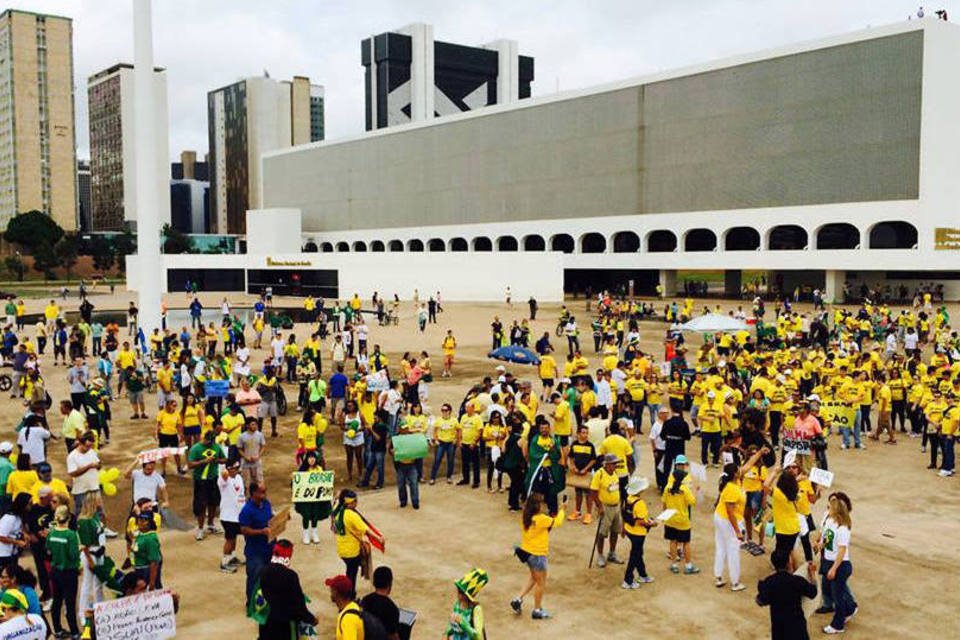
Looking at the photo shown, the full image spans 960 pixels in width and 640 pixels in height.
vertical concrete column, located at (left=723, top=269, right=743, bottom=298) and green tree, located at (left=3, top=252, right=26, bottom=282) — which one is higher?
green tree, located at (left=3, top=252, right=26, bottom=282)

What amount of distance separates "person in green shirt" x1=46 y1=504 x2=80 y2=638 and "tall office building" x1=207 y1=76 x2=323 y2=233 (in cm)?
17380

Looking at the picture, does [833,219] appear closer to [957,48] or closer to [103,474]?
[957,48]

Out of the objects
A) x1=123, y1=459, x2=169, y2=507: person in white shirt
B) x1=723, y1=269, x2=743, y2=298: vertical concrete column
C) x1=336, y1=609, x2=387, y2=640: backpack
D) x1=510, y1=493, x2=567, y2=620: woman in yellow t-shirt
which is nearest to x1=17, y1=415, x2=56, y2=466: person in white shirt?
x1=123, y1=459, x2=169, y2=507: person in white shirt

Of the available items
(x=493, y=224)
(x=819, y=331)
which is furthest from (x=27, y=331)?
(x=493, y=224)

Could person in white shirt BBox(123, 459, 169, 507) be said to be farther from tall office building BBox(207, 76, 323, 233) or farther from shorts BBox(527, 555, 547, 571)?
tall office building BBox(207, 76, 323, 233)

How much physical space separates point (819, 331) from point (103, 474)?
84.3 ft

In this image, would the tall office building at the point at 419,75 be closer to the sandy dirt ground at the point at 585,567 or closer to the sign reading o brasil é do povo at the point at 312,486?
the sandy dirt ground at the point at 585,567

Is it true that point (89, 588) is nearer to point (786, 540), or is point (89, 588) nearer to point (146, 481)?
point (146, 481)

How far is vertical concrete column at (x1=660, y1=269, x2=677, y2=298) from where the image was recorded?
71062mm

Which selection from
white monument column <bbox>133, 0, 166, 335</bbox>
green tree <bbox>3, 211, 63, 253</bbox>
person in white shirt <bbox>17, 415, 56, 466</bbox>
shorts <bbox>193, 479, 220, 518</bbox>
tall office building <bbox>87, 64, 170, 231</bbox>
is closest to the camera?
shorts <bbox>193, 479, 220, 518</bbox>

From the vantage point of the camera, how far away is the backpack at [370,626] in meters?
6.16

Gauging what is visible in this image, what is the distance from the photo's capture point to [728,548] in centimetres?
977

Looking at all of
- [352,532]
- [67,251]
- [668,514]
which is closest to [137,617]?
[352,532]

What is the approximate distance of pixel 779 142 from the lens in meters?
62.5
